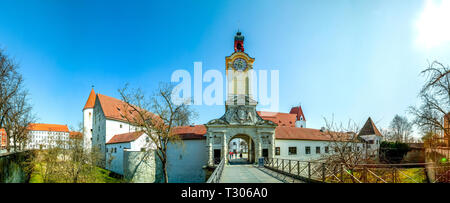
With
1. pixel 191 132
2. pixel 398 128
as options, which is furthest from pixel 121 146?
pixel 398 128

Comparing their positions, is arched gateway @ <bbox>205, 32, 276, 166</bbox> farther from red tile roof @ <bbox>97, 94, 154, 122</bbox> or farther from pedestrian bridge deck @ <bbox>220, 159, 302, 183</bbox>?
red tile roof @ <bbox>97, 94, 154, 122</bbox>

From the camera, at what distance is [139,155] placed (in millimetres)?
27219

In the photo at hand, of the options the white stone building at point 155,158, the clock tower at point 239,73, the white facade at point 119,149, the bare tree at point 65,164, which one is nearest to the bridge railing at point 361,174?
the bare tree at point 65,164

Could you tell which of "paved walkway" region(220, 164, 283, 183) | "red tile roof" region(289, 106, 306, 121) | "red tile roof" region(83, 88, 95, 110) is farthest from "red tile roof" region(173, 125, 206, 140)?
"red tile roof" region(289, 106, 306, 121)

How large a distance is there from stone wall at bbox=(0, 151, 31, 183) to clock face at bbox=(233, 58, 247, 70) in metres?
21.5

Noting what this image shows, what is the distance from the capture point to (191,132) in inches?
1187

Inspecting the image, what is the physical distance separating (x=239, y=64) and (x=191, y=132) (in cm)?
1120

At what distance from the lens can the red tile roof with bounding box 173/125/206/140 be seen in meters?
28.2

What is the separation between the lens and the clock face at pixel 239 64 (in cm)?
2770

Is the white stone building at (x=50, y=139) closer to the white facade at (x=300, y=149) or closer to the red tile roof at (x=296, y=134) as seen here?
the white facade at (x=300, y=149)

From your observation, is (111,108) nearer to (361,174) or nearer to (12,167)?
(12,167)

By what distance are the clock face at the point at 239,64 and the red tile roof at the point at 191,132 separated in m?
9.52

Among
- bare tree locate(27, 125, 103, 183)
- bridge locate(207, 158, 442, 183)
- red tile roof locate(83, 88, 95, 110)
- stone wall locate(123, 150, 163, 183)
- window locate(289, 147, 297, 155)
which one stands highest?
red tile roof locate(83, 88, 95, 110)
